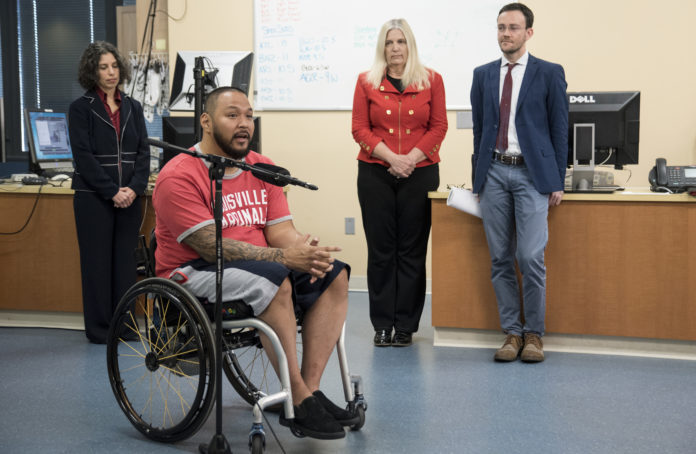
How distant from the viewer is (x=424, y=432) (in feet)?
7.79

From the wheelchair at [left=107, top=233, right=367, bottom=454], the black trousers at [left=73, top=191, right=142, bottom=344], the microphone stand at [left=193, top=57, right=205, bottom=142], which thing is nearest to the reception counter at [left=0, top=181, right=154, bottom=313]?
the black trousers at [left=73, top=191, right=142, bottom=344]

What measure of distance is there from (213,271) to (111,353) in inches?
18.5

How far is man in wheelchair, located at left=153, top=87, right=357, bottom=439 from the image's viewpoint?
6.78 ft

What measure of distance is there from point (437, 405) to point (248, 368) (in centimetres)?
85

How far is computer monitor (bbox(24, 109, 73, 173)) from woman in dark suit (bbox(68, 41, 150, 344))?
0.78 m

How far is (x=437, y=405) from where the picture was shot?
2.64 meters

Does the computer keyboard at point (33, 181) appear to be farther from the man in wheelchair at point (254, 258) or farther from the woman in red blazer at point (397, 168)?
the man in wheelchair at point (254, 258)

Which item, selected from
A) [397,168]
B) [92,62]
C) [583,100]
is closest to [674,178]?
[583,100]

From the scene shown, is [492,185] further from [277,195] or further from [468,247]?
[277,195]

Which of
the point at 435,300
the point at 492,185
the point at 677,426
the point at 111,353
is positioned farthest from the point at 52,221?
the point at 677,426

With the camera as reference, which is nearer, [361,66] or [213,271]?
[213,271]

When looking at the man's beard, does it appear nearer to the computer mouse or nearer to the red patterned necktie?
the red patterned necktie

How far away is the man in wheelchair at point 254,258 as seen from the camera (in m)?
2.07

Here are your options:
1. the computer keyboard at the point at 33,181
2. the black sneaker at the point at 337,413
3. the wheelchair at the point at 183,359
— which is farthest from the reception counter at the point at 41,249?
the black sneaker at the point at 337,413
